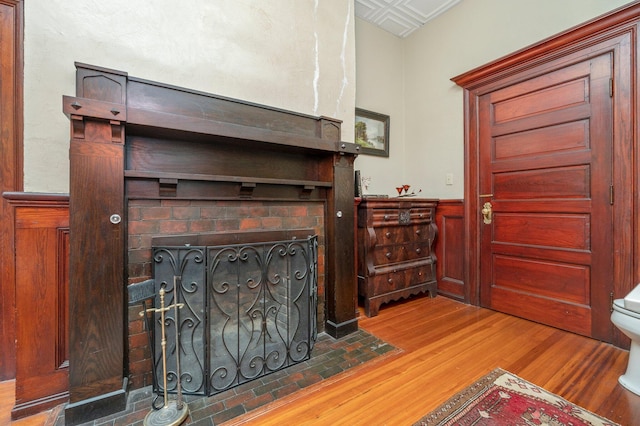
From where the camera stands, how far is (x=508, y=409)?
117 centimetres

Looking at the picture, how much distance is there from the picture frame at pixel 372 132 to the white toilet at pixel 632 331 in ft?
6.97

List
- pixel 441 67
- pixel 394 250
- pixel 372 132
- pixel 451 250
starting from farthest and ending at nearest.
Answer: pixel 372 132 → pixel 441 67 → pixel 451 250 → pixel 394 250

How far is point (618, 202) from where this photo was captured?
66.6 inches

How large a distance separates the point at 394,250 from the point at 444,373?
102cm

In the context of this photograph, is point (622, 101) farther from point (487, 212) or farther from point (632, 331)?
point (632, 331)

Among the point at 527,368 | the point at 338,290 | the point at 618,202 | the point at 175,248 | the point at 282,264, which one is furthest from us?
the point at 338,290

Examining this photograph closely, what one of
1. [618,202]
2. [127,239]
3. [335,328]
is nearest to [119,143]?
[127,239]

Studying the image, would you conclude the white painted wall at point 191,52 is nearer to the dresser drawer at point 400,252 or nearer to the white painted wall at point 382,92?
the white painted wall at point 382,92

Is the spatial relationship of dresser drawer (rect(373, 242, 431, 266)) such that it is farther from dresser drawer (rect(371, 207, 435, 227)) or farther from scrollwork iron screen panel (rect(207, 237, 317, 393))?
scrollwork iron screen panel (rect(207, 237, 317, 393))

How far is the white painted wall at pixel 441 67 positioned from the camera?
2.13 meters

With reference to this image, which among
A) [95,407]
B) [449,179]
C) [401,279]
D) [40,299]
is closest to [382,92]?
[449,179]

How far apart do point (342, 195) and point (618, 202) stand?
180cm

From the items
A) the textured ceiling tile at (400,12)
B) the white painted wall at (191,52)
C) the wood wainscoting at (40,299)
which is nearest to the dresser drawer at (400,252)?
the white painted wall at (191,52)

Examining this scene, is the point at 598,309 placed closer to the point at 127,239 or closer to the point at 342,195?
the point at 342,195
